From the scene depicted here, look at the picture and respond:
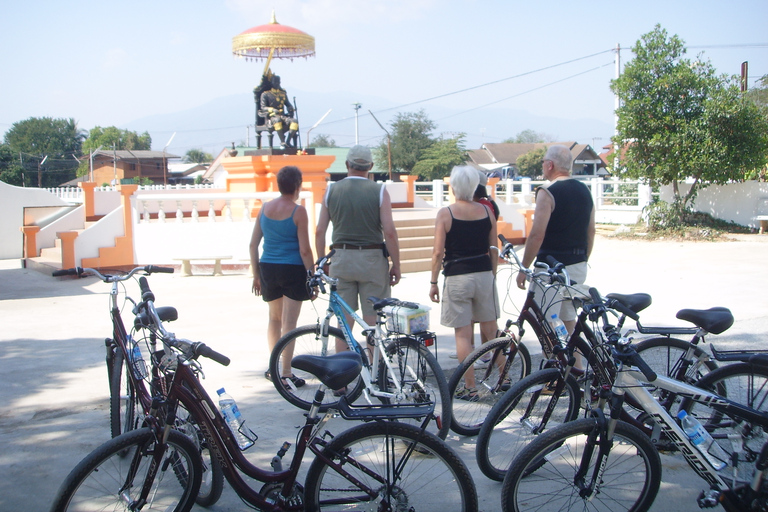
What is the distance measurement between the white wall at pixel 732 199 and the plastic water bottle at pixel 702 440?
53.6 feet

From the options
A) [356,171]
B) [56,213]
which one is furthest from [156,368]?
[56,213]

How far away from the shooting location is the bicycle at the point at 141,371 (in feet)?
10.2

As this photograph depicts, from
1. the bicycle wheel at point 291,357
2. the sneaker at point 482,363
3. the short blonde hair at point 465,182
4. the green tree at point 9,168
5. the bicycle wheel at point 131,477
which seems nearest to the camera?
the bicycle wheel at point 131,477

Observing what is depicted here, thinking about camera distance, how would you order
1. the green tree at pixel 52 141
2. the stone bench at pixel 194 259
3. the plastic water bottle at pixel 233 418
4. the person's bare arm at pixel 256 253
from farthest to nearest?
1. the green tree at pixel 52 141
2. the stone bench at pixel 194 259
3. the person's bare arm at pixel 256 253
4. the plastic water bottle at pixel 233 418

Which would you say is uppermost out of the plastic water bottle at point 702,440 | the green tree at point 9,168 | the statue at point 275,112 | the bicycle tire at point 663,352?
the green tree at point 9,168

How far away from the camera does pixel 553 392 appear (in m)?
3.56

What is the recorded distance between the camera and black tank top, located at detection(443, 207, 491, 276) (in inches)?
178

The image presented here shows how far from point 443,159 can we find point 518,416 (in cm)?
4611

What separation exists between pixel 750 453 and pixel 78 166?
8369 cm

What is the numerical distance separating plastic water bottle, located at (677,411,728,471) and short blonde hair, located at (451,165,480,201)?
2078 millimetres

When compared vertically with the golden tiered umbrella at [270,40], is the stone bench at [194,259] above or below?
below

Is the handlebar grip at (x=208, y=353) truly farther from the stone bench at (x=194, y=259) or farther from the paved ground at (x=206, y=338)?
the stone bench at (x=194, y=259)

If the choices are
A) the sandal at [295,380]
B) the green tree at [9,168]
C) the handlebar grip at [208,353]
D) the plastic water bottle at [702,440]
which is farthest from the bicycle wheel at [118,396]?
the green tree at [9,168]

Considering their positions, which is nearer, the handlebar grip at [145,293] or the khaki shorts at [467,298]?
the handlebar grip at [145,293]
